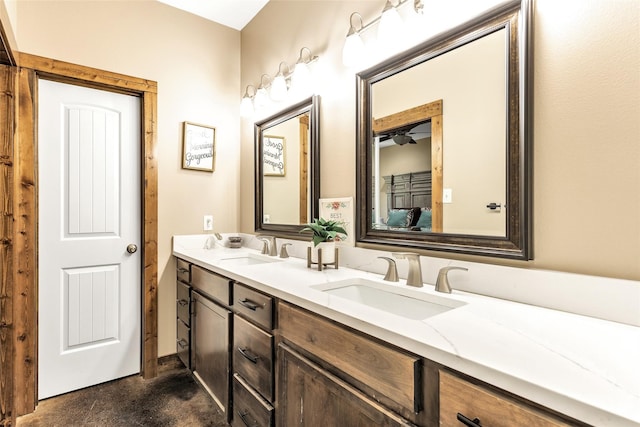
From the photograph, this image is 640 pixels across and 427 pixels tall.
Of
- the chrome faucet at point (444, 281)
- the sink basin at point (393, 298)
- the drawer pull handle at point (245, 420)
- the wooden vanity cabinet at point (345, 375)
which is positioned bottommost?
the drawer pull handle at point (245, 420)

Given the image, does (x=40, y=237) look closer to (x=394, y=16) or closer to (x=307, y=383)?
(x=307, y=383)

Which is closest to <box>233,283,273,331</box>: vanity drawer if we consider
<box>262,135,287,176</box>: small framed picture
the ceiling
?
<box>262,135,287,176</box>: small framed picture

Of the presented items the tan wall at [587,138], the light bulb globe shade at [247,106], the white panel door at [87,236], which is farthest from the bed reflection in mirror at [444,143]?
the white panel door at [87,236]

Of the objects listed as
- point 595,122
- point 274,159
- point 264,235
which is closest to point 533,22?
point 595,122

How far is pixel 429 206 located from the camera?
1.36 meters

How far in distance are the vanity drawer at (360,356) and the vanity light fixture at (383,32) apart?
3.92ft

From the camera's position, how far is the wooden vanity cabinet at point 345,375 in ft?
2.53

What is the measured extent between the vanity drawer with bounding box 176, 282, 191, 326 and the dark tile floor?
43cm

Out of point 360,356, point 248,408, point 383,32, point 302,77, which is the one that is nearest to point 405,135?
point 383,32

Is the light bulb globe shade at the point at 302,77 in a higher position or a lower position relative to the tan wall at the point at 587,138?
higher

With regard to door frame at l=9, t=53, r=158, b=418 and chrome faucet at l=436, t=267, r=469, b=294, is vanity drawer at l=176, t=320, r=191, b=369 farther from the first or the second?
chrome faucet at l=436, t=267, r=469, b=294

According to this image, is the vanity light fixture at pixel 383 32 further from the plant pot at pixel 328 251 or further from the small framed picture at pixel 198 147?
Answer: the small framed picture at pixel 198 147

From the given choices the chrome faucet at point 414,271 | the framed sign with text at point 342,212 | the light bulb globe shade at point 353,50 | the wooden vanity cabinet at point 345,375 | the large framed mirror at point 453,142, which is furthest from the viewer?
the framed sign with text at point 342,212

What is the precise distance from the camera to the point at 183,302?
2258mm
